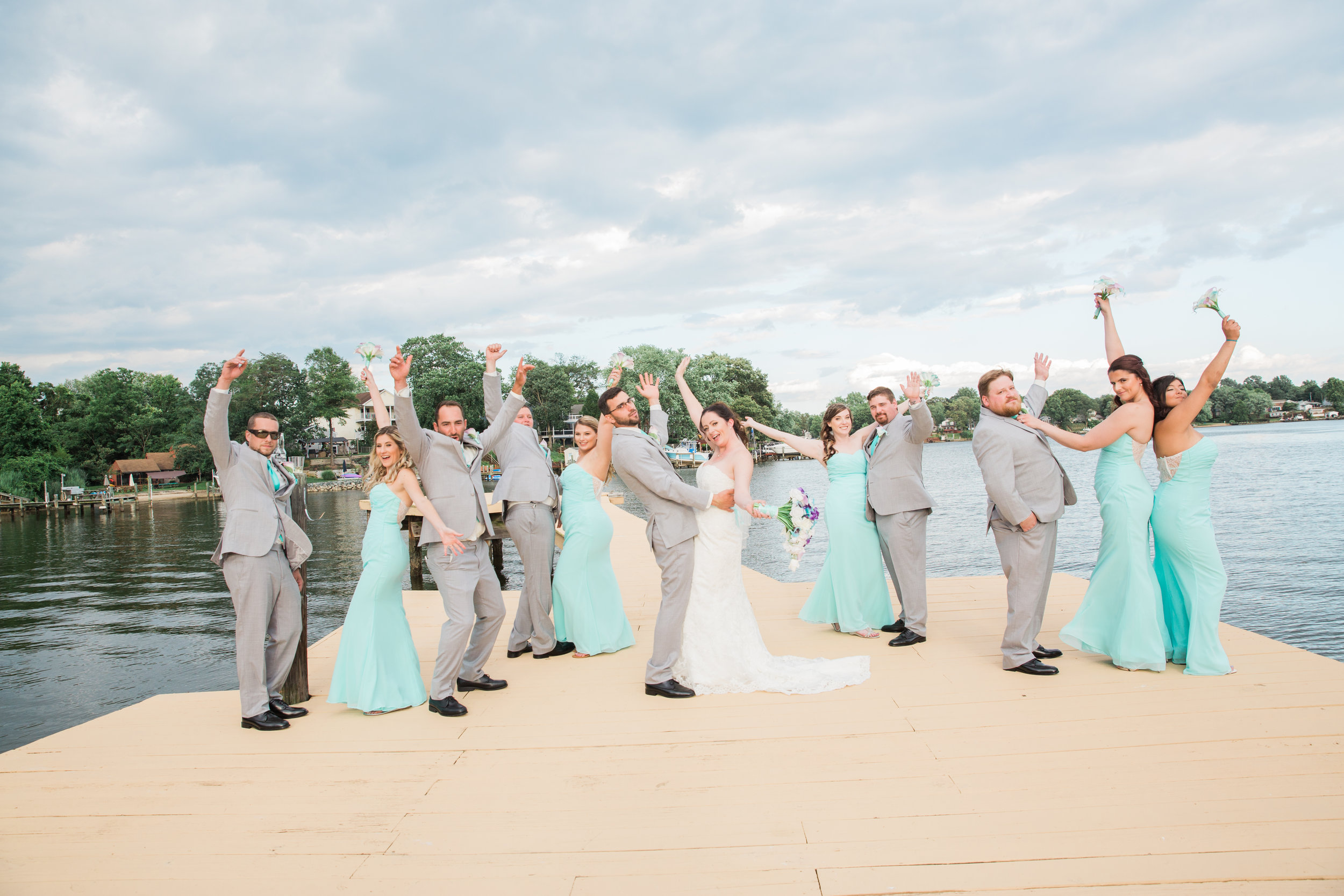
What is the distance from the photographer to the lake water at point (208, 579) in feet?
32.0

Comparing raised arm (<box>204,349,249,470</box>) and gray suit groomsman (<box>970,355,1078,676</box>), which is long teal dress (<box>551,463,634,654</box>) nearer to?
raised arm (<box>204,349,249,470</box>)

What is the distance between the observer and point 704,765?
364 cm

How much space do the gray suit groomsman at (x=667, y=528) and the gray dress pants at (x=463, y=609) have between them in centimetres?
107

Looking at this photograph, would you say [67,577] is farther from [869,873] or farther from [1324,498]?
[1324,498]

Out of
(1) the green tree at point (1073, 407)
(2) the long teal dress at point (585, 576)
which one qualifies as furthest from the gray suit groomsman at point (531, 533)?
(1) the green tree at point (1073, 407)

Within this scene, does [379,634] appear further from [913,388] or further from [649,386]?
[913,388]

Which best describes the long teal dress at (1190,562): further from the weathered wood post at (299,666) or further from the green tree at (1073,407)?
the green tree at (1073,407)

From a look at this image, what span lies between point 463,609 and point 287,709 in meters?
1.28

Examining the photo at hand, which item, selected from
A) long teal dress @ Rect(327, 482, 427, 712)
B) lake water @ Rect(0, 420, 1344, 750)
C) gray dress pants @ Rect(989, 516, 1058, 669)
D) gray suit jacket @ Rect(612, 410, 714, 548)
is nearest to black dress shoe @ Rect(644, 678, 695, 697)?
gray suit jacket @ Rect(612, 410, 714, 548)

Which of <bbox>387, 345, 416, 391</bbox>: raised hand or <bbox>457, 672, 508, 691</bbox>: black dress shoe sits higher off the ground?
<bbox>387, 345, 416, 391</bbox>: raised hand

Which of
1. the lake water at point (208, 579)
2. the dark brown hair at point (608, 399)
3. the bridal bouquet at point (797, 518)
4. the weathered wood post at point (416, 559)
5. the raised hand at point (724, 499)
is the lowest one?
the lake water at point (208, 579)

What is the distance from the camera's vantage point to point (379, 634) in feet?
15.3

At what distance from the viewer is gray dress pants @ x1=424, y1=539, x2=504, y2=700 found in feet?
15.0

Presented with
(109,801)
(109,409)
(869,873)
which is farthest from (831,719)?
(109,409)
